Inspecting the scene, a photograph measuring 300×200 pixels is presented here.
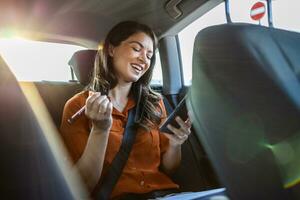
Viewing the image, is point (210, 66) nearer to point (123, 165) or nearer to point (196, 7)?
point (123, 165)

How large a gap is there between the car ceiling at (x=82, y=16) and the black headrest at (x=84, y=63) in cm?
37

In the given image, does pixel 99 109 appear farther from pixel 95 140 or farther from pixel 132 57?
pixel 132 57

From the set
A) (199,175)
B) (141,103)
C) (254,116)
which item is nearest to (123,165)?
(141,103)

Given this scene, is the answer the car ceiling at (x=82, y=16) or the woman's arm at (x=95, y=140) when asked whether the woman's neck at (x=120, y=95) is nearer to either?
the woman's arm at (x=95, y=140)

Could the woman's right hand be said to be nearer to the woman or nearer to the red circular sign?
the woman

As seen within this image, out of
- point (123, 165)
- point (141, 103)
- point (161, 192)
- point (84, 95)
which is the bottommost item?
point (161, 192)

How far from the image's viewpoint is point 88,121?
1.72 metres

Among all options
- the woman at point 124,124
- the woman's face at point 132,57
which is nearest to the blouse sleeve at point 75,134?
the woman at point 124,124

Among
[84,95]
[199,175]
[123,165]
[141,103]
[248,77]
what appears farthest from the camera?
[199,175]

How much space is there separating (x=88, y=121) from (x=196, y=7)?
3.08ft

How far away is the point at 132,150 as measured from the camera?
1.78 metres

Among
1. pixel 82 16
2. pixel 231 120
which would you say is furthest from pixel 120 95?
pixel 231 120

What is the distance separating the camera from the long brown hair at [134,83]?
6.14 ft

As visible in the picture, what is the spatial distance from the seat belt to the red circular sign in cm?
70
